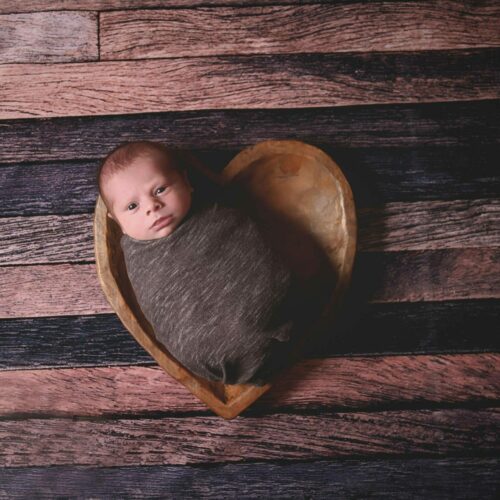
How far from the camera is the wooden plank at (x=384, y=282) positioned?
0.96m

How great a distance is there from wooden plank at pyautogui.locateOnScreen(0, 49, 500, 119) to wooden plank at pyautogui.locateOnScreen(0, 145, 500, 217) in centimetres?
10

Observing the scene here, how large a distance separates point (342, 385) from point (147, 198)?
49cm

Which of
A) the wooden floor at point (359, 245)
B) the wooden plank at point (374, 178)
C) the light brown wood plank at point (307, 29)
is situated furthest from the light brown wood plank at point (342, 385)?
the light brown wood plank at point (307, 29)

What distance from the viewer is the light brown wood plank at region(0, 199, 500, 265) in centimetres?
96

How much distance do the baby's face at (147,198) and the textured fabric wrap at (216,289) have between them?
3 cm

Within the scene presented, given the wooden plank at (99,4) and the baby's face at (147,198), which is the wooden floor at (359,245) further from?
the baby's face at (147,198)

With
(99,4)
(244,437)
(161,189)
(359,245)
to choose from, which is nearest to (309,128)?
(359,245)

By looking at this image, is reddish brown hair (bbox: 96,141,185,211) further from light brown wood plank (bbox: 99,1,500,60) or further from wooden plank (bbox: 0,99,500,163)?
light brown wood plank (bbox: 99,1,500,60)

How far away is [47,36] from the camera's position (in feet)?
3.33

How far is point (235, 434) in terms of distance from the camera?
37.6 inches

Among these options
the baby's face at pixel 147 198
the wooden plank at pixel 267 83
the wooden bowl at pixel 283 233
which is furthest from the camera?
the wooden plank at pixel 267 83

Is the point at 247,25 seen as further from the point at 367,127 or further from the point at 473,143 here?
the point at 473,143

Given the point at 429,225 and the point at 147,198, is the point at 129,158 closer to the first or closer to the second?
the point at 147,198

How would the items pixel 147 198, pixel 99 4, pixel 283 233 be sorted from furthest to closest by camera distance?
pixel 99 4
pixel 283 233
pixel 147 198
